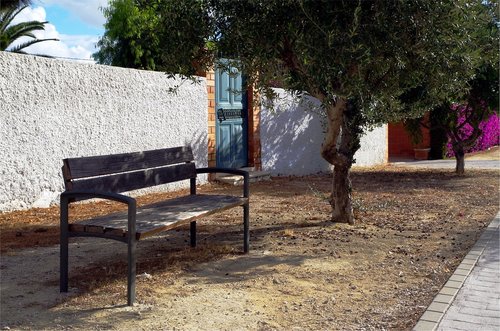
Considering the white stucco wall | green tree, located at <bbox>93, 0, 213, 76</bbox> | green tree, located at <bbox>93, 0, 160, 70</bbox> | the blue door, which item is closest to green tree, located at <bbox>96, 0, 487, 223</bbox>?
green tree, located at <bbox>93, 0, 213, 76</bbox>

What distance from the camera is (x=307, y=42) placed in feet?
19.0

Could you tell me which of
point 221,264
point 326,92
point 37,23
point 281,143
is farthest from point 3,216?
point 37,23

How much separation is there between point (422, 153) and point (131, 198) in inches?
752

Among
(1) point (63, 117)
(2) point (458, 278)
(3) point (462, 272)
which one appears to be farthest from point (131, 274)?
(1) point (63, 117)

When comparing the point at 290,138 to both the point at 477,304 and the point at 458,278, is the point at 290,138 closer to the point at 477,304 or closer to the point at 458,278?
the point at 458,278

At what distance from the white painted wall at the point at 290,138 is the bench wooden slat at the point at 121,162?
6941mm

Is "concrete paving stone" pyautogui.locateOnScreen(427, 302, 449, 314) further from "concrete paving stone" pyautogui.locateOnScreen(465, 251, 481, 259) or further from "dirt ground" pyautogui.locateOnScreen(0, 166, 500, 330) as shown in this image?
"concrete paving stone" pyautogui.locateOnScreen(465, 251, 481, 259)

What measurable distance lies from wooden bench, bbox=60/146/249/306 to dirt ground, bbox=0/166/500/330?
33cm

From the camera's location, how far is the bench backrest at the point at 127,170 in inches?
197

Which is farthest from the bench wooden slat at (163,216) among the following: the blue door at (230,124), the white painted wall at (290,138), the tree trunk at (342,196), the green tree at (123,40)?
the green tree at (123,40)

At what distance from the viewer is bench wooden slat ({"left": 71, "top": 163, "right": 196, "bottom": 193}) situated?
5129 millimetres

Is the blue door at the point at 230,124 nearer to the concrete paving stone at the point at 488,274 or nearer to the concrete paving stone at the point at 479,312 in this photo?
the concrete paving stone at the point at 488,274

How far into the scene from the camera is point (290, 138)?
48.0ft

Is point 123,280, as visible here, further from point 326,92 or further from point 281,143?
point 281,143
